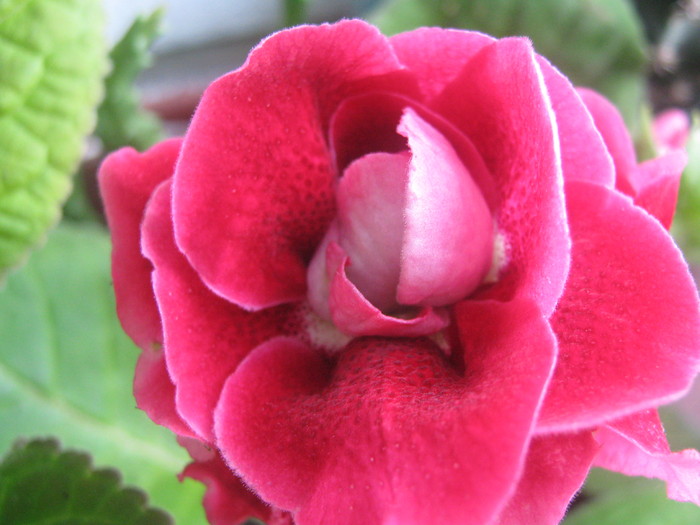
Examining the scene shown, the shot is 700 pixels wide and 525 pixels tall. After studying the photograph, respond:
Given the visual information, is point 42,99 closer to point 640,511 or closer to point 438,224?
point 438,224

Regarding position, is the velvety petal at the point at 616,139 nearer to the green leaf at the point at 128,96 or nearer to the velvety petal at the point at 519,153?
the velvety petal at the point at 519,153

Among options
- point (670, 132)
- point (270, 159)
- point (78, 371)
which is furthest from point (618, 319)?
point (670, 132)

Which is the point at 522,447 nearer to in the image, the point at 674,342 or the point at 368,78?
the point at 674,342

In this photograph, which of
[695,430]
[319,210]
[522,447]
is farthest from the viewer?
[695,430]

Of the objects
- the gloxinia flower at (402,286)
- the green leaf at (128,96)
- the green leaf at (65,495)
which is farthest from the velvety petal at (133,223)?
the green leaf at (128,96)

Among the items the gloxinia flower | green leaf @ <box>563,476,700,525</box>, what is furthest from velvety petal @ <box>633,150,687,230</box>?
green leaf @ <box>563,476,700,525</box>

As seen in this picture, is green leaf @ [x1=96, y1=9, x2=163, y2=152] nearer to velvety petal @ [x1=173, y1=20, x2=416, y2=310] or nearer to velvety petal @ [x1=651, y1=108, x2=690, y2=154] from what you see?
velvety petal @ [x1=173, y1=20, x2=416, y2=310]

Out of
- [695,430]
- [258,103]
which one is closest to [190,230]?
[258,103]
